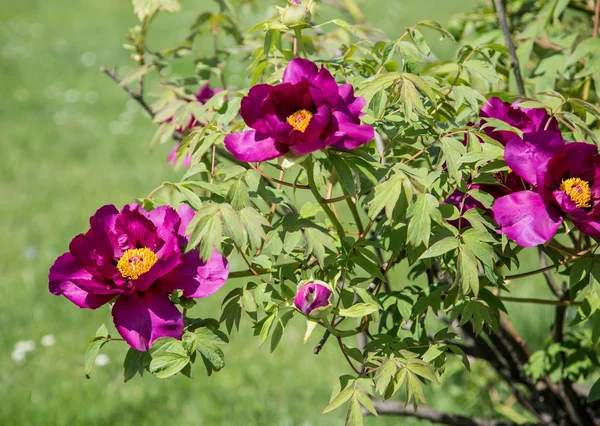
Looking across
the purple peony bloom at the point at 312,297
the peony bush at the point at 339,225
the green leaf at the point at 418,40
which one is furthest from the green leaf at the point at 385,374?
the green leaf at the point at 418,40

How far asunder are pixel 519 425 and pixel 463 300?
947 mm

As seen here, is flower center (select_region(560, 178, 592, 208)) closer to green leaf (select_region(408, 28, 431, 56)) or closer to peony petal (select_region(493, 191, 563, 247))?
peony petal (select_region(493, 191, 563, 247))

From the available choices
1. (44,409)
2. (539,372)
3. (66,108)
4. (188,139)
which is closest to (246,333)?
(44,409)

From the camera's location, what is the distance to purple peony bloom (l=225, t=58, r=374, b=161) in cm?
89

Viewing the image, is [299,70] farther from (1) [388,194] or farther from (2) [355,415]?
(2) [355,415]

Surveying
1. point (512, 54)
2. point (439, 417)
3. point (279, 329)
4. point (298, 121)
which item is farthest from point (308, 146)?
→ point (439, 417)

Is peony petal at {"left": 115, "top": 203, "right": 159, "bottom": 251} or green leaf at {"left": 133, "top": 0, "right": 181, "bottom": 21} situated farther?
green leaf at {"left": 133, "top": 0, "right": 181, "bottom": 21}

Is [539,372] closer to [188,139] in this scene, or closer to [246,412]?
[188,139]

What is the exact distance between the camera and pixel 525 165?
0.94 metres

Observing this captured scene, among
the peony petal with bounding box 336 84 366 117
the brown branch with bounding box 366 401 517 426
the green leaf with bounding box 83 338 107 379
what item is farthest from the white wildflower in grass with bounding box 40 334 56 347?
the peony petal with bounding box 336 84 366 117

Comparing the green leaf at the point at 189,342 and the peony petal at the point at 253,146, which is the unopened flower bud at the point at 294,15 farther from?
the green leaf at the point at 189,342

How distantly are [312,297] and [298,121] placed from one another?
9.0 inches

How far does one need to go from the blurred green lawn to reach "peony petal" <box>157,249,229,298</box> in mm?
131

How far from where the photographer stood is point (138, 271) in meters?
1.00
